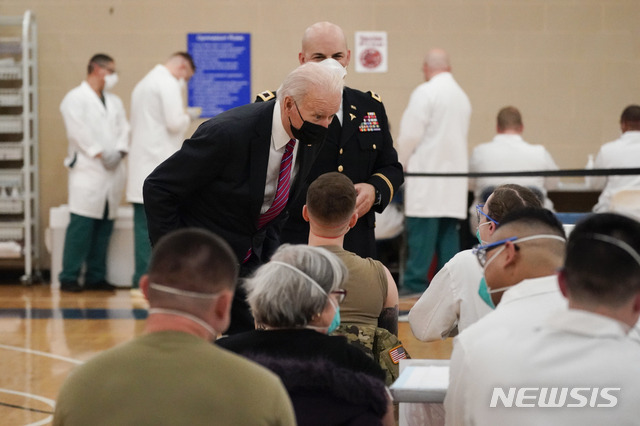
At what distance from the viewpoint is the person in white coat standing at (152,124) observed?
6918 mm

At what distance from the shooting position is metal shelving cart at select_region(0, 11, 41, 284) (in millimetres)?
Answer: 7324

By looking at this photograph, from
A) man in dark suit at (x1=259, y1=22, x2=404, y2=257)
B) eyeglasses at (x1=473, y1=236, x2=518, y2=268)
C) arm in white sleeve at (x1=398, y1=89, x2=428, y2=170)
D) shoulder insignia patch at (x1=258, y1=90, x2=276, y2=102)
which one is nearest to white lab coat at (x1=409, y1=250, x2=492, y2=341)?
eyeglasses at (x1=473, y1=236, x2=518, y2=268)

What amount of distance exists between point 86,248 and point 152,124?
3.63ft

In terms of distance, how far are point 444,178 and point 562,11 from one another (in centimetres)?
208

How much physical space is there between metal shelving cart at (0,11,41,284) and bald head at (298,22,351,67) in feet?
15.1

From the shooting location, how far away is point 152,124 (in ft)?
22.9

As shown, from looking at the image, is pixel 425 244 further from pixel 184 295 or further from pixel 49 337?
pixel 184 295

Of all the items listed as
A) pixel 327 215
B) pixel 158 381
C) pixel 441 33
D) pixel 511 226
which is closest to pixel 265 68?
pixel 441 33

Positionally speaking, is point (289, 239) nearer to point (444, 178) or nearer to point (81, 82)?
point (444, 178)

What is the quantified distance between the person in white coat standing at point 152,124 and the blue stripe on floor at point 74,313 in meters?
0.80

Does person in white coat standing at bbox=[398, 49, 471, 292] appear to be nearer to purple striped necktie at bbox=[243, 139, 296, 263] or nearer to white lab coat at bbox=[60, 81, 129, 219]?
white lab coat at bbox=[60, 81, 129, 219]

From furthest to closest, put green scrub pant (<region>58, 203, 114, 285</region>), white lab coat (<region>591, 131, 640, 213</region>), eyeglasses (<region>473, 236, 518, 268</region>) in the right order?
green scrub pant (<region>58, 203, 114, 285</region>)
white lab coat (<region>591, 131, 640, 213</region>)
eyeglasses (<region>473, 236, 518, 268</region>)

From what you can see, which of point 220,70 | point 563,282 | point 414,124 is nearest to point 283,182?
point 563,282

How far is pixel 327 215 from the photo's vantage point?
8.89 ft
